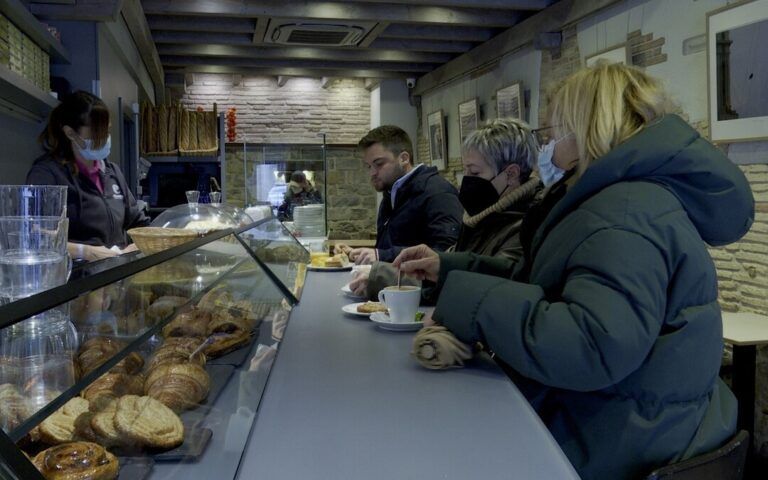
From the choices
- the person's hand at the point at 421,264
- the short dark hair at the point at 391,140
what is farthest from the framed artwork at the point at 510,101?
the person's hand at the point at 421,264

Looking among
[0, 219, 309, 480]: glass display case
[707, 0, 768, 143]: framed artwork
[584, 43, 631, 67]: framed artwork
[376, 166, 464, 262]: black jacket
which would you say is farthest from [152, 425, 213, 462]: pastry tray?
[584, 43, 631, 67]: framed artwork

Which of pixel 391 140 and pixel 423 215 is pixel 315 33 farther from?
pixel 423 215

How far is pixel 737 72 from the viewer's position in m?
3.96

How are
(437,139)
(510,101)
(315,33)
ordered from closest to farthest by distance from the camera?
(315,33)
(510,101)
(437,139)

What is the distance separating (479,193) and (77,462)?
1.75 meters

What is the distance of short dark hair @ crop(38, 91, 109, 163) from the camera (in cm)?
316

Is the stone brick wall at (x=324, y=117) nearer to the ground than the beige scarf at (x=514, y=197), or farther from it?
farther from it

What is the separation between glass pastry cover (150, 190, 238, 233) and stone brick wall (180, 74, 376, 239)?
26.8 ft

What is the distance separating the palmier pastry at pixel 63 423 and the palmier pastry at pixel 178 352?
0.83 ft

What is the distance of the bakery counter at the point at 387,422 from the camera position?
0.98m

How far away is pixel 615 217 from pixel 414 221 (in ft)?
7.72

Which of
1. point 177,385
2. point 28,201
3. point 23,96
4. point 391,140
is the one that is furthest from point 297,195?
point 28,201

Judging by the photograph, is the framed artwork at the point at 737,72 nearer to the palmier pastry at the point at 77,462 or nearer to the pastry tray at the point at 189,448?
the pastry tray at the point at 189,448

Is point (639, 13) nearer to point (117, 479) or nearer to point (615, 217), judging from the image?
point (615, 217)
